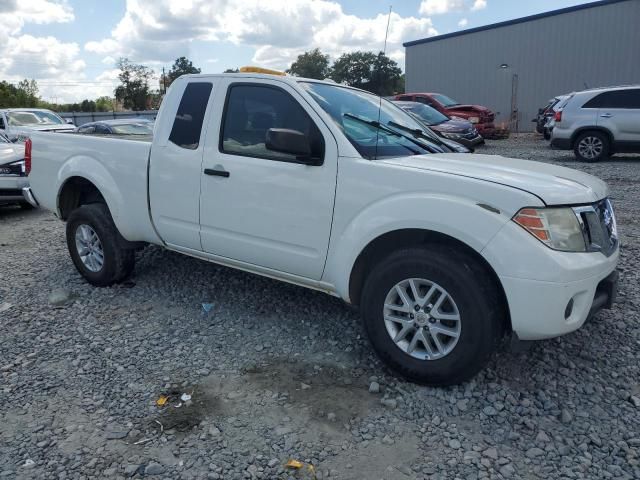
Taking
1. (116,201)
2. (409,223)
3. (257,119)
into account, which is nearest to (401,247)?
(409,223)

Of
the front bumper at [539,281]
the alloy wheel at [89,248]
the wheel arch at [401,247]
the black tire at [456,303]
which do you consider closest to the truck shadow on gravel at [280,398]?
the black tire at [456,303]

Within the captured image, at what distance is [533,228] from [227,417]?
1.94 metres

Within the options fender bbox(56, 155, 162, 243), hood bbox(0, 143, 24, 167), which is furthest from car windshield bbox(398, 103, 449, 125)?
fender bbox(56, 155, 162, 243)

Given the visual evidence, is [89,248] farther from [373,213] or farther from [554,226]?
[554,226]

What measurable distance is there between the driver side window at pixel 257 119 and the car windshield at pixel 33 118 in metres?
13.6

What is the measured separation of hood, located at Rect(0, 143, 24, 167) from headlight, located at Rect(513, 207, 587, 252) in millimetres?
8554

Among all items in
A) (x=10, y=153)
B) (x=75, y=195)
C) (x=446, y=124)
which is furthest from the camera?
(x=446, y=124)

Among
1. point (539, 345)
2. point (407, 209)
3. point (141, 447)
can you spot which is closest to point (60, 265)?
point (141, 447)

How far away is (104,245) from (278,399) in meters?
2.54

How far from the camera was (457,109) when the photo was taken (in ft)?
58.0

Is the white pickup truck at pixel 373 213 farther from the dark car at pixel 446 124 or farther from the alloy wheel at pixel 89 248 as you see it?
the dark car at pixel 446 124

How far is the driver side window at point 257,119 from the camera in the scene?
3.70 meters

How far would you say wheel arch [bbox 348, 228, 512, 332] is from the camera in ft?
9.86

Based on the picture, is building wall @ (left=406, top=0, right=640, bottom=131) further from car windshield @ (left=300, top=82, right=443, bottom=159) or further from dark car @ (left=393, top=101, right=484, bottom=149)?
car windshield @ (left=300, top=82, right=443, bottom=159)
